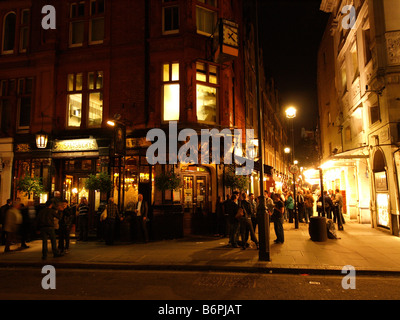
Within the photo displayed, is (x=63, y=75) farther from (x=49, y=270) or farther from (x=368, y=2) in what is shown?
(x=368, y=2)

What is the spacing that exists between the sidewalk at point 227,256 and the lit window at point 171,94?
5684 millimetres

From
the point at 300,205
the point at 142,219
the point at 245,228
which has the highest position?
the point at 300,205

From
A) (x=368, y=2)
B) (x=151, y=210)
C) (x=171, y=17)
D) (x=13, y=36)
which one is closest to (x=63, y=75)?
(x=13, y=36)

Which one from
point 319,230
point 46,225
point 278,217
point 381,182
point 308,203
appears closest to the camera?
point 46,225

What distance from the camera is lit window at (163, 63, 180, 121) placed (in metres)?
13.6

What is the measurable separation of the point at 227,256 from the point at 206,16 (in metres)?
11.5

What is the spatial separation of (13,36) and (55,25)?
2892 millimetres

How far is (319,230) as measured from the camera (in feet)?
36.7

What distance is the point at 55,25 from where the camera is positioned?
15164mm

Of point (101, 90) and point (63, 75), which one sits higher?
point (63, 75)

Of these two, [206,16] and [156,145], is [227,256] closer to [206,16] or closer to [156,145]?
[156,145]

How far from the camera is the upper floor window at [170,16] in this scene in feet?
46.1
